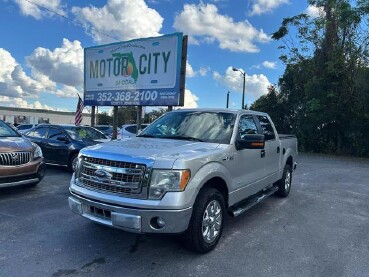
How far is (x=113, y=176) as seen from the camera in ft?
13.7

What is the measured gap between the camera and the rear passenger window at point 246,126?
5500mm

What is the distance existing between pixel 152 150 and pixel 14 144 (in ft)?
13.9

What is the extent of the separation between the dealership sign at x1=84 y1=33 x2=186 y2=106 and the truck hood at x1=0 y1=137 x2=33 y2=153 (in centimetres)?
583

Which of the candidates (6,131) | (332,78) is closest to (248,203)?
(6,131)

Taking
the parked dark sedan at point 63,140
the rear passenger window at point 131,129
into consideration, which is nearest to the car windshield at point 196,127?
the parked dark sedan at point 63,140

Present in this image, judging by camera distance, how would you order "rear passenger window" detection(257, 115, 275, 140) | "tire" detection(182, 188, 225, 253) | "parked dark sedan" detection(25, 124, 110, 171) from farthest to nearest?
"parked dark sedan" detection(25, 124, 110, 171) → "rear passenger window" detection(257, 115, 275, 140) → "tire" detection(182, 188, 225, 253)

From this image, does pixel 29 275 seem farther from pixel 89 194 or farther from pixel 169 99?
pixel 169 99

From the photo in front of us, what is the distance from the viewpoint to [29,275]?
12.3 feet

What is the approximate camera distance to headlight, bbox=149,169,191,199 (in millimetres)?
3951

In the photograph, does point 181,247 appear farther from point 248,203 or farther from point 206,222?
point 248,203

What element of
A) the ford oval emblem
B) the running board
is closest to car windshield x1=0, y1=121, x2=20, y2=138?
the ford oval emblem

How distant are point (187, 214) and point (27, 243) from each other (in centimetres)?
227

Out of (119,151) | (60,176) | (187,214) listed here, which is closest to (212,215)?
(187,214)

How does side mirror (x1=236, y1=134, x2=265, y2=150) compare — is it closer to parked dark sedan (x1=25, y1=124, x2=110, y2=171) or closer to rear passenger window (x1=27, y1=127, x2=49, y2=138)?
parked dark sedan (x1=25, y1=124, x2=110, y2=171)
